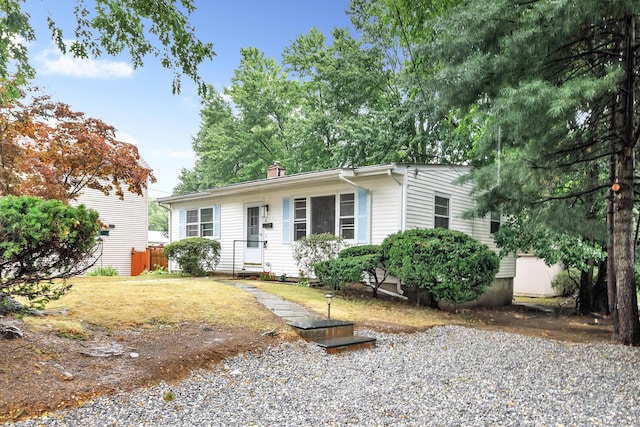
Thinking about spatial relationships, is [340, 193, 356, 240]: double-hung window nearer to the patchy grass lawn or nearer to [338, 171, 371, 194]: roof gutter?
[338, 171, 371, 194]: roof gutter

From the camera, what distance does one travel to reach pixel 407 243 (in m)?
8.79

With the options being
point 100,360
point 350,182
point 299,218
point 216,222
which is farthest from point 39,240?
point 216,222

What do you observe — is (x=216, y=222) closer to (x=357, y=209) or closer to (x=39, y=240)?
(x=357, y=209)

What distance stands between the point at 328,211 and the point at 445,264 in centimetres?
380

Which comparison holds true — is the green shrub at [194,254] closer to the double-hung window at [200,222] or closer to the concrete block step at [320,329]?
the double-hung window at [200,222]

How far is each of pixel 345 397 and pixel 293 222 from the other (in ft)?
27.6

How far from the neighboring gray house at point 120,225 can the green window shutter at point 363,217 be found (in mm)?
11944

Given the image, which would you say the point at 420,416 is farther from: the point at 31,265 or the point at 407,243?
the point at 407,243

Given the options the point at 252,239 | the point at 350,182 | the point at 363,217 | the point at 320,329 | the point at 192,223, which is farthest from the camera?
the point at 192,223

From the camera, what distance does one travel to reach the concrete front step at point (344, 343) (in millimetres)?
5328

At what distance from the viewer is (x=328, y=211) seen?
11.2 m

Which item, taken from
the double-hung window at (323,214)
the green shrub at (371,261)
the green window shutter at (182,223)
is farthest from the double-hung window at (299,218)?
the green window shutter at (182,223)

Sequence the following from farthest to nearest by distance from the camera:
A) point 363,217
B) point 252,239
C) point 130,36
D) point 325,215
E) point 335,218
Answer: point 252,239, point 325,215, point 335,218, point 363,217, point 130,36

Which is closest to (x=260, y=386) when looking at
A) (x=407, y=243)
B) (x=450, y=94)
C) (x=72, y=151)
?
(x=450, y=94)
